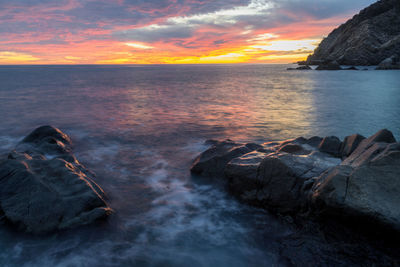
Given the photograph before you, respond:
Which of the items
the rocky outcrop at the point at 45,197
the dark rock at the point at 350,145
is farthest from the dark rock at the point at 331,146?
the rocky outcrop at the point at 45,197

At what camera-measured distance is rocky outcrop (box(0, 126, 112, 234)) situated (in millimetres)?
5406

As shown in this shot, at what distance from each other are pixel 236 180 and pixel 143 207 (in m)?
2.64

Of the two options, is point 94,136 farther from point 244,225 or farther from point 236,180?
point 244,225

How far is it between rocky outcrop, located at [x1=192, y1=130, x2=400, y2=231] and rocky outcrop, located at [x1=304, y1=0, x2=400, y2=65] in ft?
320

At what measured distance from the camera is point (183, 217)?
20.3 feet

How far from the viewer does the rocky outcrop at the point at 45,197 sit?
5406mm

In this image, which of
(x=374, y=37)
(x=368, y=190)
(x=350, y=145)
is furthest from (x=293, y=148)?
(x=374, y=37)

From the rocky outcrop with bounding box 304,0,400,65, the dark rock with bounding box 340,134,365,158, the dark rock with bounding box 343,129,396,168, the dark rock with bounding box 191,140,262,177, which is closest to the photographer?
the dark rock with bounding box 343,129,396,168

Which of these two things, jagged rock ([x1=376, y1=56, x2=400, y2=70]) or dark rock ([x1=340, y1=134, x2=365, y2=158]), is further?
jagged rock ([x1=376, y1=56, x2=400, y2=70])

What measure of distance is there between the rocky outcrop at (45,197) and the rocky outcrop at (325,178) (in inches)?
145

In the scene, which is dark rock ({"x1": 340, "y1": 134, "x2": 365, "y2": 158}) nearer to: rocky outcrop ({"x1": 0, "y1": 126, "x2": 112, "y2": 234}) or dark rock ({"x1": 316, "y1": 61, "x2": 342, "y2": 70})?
rocky outcrop ({"x1": 0, "y1": 126, "x2": 112, "y2": 234})

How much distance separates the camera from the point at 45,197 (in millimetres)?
5594

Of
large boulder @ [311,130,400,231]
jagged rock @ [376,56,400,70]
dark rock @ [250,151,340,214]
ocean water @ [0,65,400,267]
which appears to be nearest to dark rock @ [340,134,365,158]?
dark rock @ [250,151,340,214]

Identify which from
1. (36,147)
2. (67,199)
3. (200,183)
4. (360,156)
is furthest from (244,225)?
(36,147)
